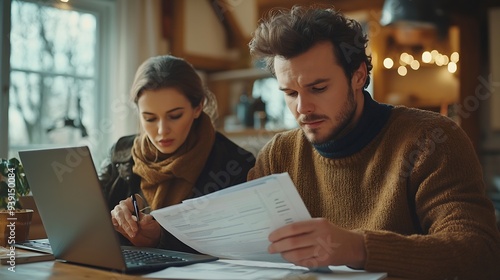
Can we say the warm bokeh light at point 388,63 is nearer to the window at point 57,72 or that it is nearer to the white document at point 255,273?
the window at point 57,72

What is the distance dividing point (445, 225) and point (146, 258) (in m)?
0.63

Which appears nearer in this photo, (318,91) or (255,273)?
(255,273)

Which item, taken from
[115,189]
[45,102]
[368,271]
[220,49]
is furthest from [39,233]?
[220,49]

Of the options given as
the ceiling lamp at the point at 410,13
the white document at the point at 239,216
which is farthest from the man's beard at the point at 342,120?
the ceiling lamp at the point at 410,13

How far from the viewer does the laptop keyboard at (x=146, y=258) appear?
1.17 meters

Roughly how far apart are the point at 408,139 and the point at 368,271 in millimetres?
424

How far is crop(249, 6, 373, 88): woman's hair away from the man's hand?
1.74 ft

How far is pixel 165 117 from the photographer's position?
186 centimetres

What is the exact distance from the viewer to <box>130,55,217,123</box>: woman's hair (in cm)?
189

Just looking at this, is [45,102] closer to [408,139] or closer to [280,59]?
[280,59]

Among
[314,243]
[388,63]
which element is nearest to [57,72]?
[388,63]

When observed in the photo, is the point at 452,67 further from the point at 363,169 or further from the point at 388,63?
the point at 363,169

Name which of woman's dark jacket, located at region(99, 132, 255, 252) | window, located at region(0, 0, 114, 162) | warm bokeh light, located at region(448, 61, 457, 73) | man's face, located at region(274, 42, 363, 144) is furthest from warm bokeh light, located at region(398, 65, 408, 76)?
man's face, located at region(274, 42, 363, 144)

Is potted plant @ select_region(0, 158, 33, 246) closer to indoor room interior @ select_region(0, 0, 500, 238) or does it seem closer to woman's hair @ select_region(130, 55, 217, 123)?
woman's hair @ select_region(130, 55, 217, 123)
